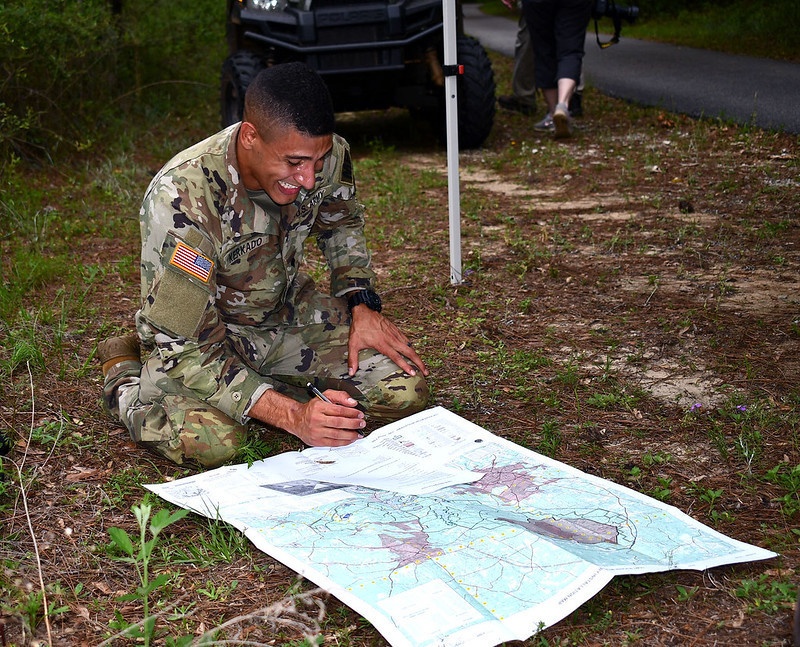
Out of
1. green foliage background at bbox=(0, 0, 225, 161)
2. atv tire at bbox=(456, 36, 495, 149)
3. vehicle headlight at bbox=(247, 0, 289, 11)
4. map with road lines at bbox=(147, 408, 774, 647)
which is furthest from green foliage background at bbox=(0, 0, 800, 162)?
map with road lines at bbox=(147, 408, 774, 647)

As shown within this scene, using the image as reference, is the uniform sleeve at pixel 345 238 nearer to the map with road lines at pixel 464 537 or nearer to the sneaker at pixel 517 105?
the map with road lines at pixel 464 537

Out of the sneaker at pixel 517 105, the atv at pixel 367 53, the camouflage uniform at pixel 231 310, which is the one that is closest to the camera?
the camouflage uniform at pixel 231 310

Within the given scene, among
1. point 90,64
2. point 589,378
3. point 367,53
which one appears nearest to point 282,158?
point 589,378

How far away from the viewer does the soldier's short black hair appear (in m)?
2.42

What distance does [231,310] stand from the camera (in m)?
2.86

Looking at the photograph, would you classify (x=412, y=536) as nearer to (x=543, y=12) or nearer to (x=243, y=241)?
(x=243, y=241)

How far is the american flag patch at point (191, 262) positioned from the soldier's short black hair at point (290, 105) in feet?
1.18

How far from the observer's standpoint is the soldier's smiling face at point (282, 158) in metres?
2.45

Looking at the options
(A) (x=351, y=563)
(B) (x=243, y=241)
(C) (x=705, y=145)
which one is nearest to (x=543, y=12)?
(C) (x=705, y=145)

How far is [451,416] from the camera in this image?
2.76 metres

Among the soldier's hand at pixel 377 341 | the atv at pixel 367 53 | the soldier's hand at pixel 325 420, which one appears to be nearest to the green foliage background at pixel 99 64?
the atv at pixel 367 53

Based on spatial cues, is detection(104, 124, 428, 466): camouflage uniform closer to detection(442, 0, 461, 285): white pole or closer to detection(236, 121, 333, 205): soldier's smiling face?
detection(236, 121, 333, 205): soldier's smiling face

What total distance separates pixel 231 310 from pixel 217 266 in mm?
204

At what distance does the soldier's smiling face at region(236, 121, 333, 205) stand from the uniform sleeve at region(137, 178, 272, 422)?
6.6 inches
